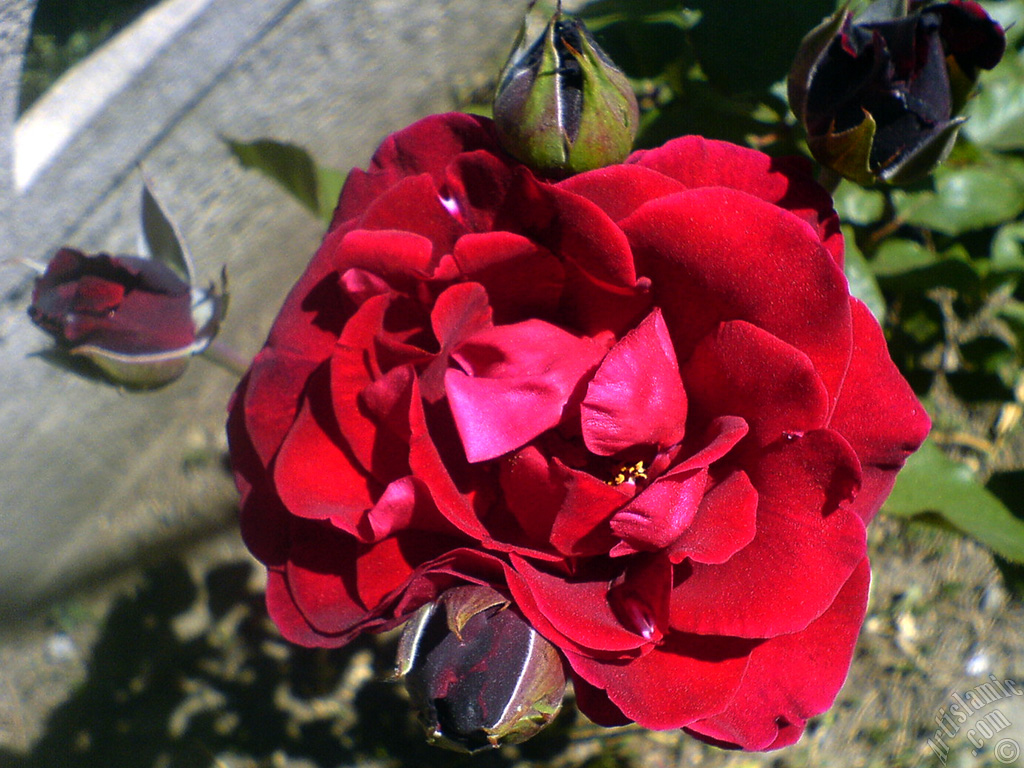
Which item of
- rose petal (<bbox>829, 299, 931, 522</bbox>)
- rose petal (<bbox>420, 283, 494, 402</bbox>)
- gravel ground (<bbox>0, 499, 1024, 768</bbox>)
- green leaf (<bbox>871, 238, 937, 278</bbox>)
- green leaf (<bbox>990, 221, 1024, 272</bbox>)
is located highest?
rose petal (<bbox>420, 283, 494, 402</bbox>)

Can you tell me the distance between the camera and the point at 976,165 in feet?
3.01

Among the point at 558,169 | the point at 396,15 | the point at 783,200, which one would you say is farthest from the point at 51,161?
the point at 783,200

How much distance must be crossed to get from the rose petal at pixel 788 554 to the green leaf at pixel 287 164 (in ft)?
1.90

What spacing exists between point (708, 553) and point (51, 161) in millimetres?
1074

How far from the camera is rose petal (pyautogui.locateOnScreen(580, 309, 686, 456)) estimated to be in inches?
18.2

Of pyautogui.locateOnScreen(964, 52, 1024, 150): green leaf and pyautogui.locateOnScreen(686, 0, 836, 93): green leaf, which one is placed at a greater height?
pyautogui.locateOnScreen(686, 0, 836, 93): green leaf

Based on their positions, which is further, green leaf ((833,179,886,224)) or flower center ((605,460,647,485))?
green leaf ((833,179,886,224))

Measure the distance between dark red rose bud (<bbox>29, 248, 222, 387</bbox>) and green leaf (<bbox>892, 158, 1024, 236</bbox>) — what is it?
Result: 0.79 m

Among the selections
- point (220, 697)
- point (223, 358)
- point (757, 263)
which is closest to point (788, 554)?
point (757, 263)

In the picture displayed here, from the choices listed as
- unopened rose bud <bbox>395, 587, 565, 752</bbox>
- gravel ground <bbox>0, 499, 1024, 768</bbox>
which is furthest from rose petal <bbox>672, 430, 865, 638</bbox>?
gravel ground <bbox>0, 499, 1024, 768</bbox>

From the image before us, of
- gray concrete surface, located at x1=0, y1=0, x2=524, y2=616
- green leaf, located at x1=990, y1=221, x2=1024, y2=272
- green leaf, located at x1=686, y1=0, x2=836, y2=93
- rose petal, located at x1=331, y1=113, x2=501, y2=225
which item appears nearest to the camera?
rose petal, located at x1=331, y1=113, x2=501, y2=225

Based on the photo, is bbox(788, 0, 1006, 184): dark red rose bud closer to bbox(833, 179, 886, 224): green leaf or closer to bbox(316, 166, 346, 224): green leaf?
bbox(833, 179, 886, 224): green leaf

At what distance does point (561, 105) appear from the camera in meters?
0.51

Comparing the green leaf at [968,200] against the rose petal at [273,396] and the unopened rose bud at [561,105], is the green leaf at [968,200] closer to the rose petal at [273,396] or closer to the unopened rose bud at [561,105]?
the unopened rose bud at [561,105]
